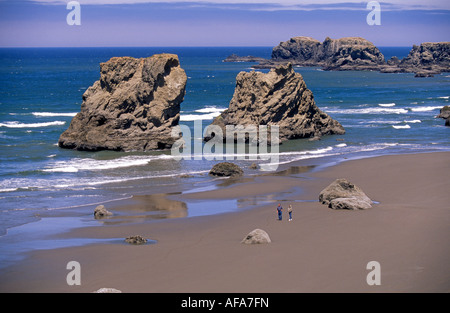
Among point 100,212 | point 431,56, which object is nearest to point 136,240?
point 100,212

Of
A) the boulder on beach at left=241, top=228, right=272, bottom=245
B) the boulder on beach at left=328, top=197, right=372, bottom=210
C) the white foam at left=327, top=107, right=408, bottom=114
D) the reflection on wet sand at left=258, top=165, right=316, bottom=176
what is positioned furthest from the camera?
the white foam at left=327, top=107, right=408, bottom=114

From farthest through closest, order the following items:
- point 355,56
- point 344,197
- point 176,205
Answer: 1. point 355,56
2. point 176,205
3. point 344,197

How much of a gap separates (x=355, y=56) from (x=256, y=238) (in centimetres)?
13246

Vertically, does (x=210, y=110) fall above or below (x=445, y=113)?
below

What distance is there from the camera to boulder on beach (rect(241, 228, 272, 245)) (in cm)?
2056

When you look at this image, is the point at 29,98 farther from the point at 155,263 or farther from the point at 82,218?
the point at 155,263

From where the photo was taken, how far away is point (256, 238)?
20562 millimetres

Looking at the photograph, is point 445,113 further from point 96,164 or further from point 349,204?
point 349,204

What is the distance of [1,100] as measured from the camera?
7388cm

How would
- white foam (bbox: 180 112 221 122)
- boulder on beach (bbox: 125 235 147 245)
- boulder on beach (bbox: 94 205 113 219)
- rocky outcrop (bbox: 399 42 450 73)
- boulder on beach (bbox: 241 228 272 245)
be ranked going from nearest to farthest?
boulder on beach (bbox: 241 228 272 245) < boulder on beach (bbox: 125 235 147 245) < boulder on beach (bbox: 94 205 113 219) < white foam (bbox: 180 112 221 122) < rocky outcrop (bbox: 399 42 450 73)

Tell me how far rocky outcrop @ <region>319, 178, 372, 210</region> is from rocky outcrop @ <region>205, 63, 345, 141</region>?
19001 mm

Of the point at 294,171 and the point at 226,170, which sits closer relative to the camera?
the point at 226,170

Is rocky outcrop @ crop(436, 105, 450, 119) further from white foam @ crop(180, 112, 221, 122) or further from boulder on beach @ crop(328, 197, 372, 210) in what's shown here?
boulder on beach @ crop(328, 197, 372, 210)

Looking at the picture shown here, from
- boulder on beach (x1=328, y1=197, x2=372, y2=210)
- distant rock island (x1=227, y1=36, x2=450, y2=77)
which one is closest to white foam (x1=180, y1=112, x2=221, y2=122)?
boulder on beach (x1=328, y1=197, x2=372, y2=210)
